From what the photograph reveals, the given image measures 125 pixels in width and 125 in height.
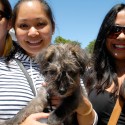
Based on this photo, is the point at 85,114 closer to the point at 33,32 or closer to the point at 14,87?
the point at 14,87

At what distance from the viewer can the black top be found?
5.42 metres

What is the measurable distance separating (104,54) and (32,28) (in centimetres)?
179

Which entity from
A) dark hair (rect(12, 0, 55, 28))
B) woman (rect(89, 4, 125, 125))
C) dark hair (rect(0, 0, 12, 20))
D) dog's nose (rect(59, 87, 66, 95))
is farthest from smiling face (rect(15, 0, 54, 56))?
woman (rect(89, 4, 125, 125))

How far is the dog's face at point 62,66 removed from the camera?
4445 mm

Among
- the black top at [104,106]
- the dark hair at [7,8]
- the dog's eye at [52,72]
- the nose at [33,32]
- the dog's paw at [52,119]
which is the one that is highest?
the dark hair at [7,8]

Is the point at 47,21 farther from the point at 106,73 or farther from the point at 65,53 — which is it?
the point at 106,73

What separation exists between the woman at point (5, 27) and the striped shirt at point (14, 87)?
30 cm

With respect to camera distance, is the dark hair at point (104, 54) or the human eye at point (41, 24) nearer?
the human eye at point (41, 24)

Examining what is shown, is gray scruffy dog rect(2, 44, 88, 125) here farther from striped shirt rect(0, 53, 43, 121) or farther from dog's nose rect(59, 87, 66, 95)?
striped shirt rect(0, 53, 43, 121)

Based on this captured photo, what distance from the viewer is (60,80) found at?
4.49 metres

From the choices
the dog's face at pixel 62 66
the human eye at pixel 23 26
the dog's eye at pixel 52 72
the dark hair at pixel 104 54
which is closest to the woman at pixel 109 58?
the dark hair at pixel 104 54

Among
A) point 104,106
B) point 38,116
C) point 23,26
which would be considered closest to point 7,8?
point 23,26

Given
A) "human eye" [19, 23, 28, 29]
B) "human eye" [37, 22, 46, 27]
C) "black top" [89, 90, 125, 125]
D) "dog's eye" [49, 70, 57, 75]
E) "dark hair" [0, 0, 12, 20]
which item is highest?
"dark hair" [0, 0, 12, 20]

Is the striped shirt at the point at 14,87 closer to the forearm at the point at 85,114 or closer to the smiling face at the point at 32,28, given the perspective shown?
the smiling face at the point at 32,28
